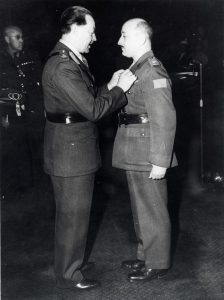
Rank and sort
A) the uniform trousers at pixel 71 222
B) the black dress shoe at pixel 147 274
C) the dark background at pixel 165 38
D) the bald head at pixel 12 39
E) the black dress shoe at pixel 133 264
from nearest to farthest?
the uniform trousers at pixel 71 222 → the black dress shoe at pixel 147 274 → the black dress shoe at pixel 133 264 → the bald head at pixel 12 39 → the dark background at pixel 165 38

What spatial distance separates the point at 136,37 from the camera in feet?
7.49

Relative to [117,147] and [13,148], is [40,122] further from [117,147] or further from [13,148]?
[117,147]

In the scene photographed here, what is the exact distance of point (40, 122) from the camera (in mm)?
4504

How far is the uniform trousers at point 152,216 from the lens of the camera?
242 cm

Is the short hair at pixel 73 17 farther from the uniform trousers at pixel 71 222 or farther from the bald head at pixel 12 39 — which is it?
the bald head at pixel 12 39

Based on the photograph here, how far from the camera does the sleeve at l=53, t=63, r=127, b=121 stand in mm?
2113

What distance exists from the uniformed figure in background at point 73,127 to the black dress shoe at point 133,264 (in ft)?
0.98

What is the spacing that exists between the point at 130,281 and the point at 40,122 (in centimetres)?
248

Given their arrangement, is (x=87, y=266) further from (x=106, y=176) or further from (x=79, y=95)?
(x=106, y=176)

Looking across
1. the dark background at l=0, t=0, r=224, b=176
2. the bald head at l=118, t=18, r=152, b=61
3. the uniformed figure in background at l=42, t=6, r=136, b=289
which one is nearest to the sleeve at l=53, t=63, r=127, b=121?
the uniformed figure in background at l=42, t=6, r=136, b=289

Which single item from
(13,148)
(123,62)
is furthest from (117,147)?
(123,62)

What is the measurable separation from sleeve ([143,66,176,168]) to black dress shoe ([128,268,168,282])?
0.73 meters

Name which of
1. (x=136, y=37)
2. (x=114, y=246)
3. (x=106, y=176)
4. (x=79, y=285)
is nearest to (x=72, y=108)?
(x=136, y=37)

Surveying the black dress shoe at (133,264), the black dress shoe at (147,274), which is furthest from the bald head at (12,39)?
the black dress shoe at (147,274)
